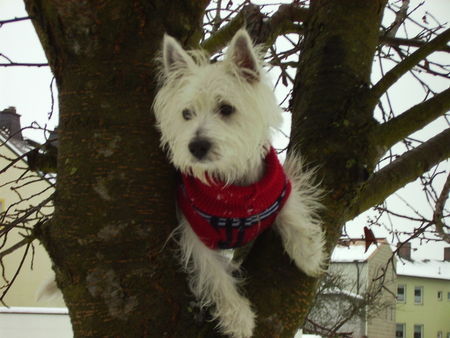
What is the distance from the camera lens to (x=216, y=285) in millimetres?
2059

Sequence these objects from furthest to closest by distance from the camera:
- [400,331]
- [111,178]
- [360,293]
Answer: [400,331] < [360,293] < [111,178]

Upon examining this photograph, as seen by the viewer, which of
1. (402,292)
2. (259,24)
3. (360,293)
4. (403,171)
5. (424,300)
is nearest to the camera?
(403,171)

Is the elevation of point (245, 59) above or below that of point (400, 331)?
below

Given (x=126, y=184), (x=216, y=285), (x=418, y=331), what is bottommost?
(x=216, y=285)

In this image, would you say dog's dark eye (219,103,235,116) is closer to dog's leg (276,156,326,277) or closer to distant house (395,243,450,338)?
dog's leg (276,156,326,277)

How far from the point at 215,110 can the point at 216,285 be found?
75cm

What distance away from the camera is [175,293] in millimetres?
1712

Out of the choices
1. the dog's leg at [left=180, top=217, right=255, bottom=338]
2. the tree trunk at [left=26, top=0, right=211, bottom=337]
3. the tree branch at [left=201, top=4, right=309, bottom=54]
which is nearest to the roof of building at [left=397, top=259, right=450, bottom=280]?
the tree branch at [left=201, top=4, right=309, bottom=54]

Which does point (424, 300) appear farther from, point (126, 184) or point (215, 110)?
point (126, 184)

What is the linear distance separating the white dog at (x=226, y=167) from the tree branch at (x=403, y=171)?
32 cm

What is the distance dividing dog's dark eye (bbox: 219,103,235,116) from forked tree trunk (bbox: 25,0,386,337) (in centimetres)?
31

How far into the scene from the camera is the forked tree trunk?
5.45ft

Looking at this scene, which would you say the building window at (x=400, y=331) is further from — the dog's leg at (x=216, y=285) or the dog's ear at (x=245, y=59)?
the dog's ear at (x=245, y=59)

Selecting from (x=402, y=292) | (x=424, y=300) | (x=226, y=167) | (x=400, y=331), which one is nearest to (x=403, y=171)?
(x=226, y=167)
